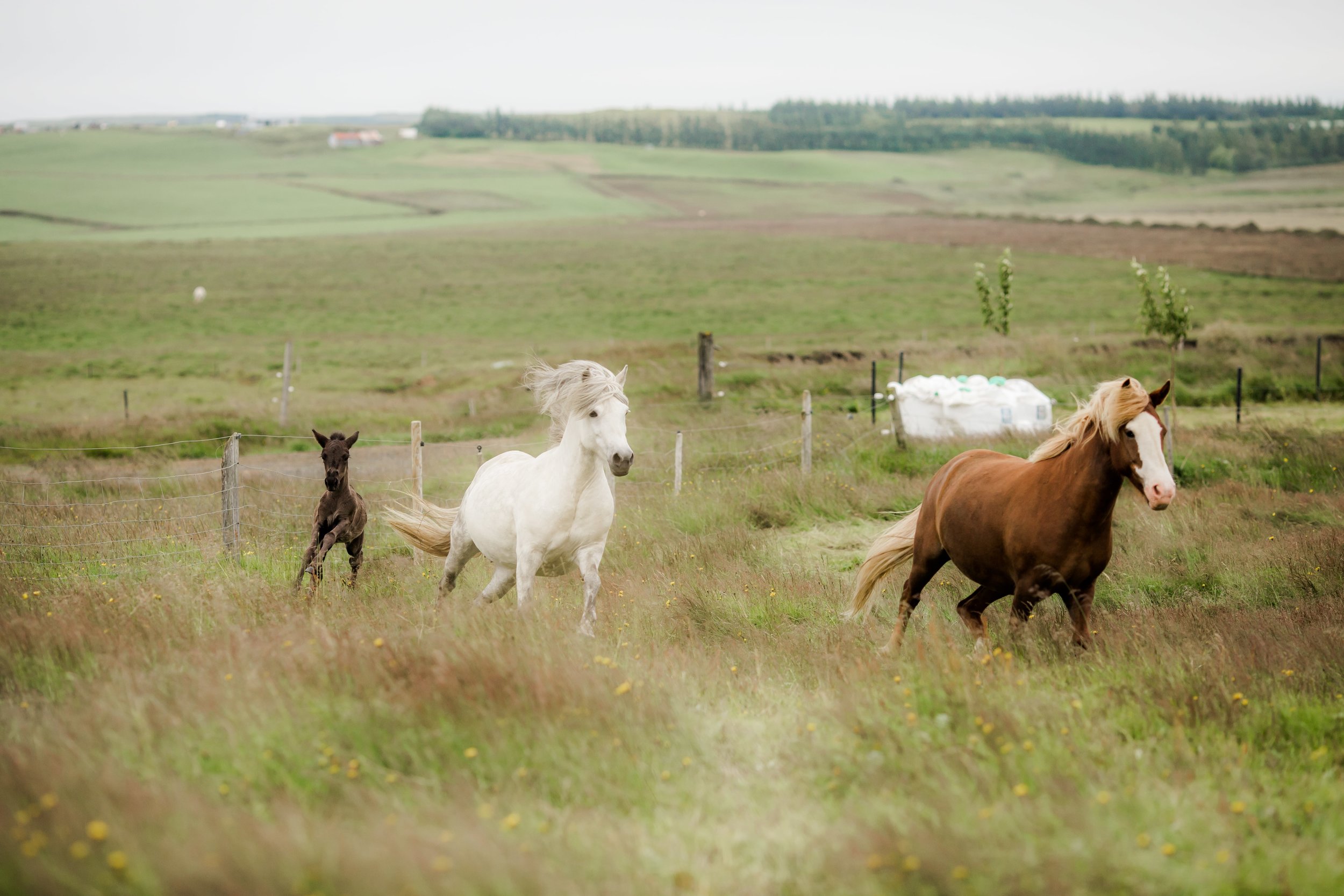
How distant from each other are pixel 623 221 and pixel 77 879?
94104 mm

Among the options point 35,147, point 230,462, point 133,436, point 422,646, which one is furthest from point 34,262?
point 35,147

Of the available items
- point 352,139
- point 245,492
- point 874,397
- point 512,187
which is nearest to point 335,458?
point 245,492

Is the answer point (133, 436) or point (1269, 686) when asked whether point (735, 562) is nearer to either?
point (1269, 686)

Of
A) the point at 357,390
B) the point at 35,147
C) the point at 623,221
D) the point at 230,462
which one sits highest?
the point at 35,147

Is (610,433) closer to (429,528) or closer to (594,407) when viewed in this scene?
(594,407)

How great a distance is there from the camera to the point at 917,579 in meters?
7.04

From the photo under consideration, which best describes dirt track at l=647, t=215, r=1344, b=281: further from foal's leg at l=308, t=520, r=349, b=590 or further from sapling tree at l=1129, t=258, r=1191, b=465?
foal's leg at l=308, t=520, r=349, b=590

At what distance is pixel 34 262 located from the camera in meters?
63.9

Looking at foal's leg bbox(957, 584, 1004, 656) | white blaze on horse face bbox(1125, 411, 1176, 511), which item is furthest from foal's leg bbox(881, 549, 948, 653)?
white blaze on horse face bbox(1125, 411, 1176, 511)

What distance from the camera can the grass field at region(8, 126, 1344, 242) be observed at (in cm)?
9169

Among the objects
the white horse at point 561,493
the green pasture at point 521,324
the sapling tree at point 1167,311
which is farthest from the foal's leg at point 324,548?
the sapling tree at point 1167,311

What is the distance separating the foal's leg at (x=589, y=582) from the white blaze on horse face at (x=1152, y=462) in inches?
134

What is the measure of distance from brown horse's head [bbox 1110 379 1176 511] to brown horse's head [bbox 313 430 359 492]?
5.90m

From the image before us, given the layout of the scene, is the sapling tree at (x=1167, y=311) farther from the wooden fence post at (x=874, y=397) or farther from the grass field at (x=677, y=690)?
the wooden fence post at (x=874, y=397)
